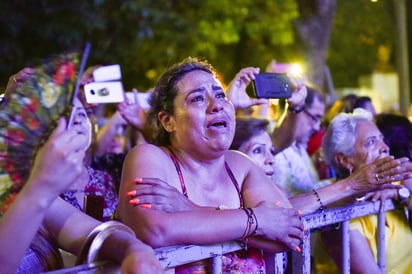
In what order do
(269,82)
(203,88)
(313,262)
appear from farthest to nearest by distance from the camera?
(313,262) → (269,82) → (203,88)

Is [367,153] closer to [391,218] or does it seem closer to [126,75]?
[391,218]

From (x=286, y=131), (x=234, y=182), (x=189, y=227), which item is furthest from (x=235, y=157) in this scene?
(x=286, y=131)

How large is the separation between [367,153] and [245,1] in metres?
11.4

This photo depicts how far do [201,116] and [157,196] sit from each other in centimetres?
55

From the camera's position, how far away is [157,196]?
9.62 feet

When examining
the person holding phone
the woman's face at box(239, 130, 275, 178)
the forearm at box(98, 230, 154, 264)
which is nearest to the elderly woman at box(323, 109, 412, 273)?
the woman's face at box(239, 130, 275, 178)

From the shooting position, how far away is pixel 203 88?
11.1 ft

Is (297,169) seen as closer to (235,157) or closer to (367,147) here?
(367,147)

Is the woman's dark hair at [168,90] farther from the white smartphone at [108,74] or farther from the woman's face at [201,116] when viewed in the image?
the white smartphone at [108,74]

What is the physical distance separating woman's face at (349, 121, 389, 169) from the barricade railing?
340 mm

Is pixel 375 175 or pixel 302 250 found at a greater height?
pixel 375 175

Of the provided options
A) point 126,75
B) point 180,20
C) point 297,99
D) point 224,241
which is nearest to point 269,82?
point 297,99

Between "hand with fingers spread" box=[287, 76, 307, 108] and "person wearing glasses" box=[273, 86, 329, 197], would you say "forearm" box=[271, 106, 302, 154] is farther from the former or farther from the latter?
"hand with fingers spread" box=[287, 76, 307, 108]

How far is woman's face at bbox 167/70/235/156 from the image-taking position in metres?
3.26
